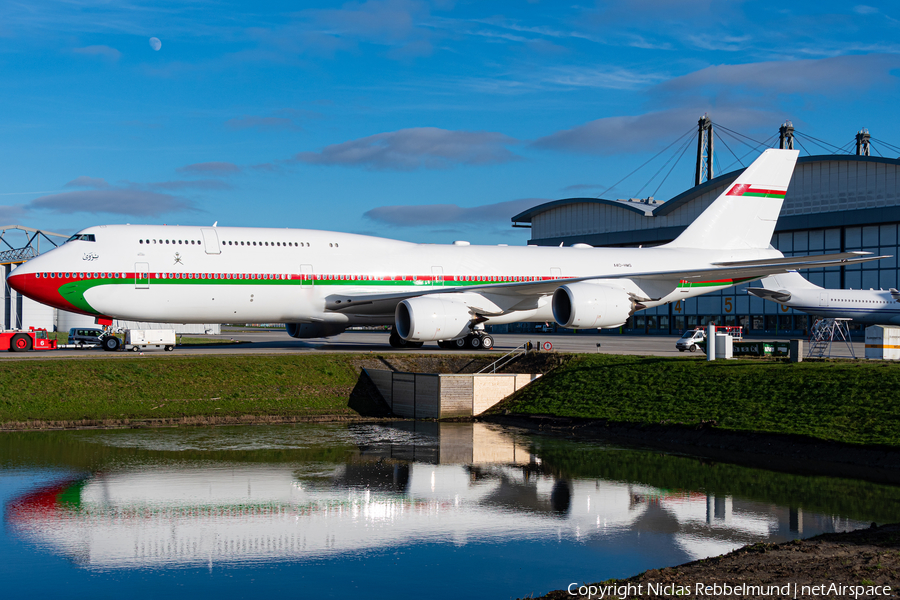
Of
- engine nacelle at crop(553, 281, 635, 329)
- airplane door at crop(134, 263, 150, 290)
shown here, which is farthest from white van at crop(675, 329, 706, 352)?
airplane door at crop(134, 263, 150, 290)

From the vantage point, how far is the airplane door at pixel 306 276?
3200 centimetres

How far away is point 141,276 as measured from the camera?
29750 millimetres

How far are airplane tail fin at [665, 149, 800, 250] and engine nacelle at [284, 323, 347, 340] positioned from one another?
18050mm

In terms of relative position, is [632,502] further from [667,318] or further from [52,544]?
[667,318]

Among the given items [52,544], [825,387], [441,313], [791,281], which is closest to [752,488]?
[825,387]

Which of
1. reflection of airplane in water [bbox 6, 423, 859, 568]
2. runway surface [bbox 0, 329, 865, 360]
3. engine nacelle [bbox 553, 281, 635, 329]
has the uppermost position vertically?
engine nacelle [bbox 553, 281, 635, 329]

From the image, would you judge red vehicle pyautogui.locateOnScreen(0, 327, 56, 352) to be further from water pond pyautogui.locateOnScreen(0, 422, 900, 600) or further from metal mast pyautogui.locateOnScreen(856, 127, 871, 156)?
metal mast pyautogui.locateOnScreen(856, 127, 871, 156)

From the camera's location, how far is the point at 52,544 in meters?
12.3

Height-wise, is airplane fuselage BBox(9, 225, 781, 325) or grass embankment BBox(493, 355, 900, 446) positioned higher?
airplane fuselage BBox(9, 225, 781, 325)

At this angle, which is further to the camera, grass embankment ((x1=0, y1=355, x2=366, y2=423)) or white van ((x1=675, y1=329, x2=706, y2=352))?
white van ((x1=675, y1=329, x2=706, y2=352))

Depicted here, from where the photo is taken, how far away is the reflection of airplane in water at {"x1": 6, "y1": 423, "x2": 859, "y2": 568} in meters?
12.4

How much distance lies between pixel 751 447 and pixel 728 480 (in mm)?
4159

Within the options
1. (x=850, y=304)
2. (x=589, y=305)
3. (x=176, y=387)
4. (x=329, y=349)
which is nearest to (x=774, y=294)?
(x=850, y=304)

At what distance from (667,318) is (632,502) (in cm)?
6382
